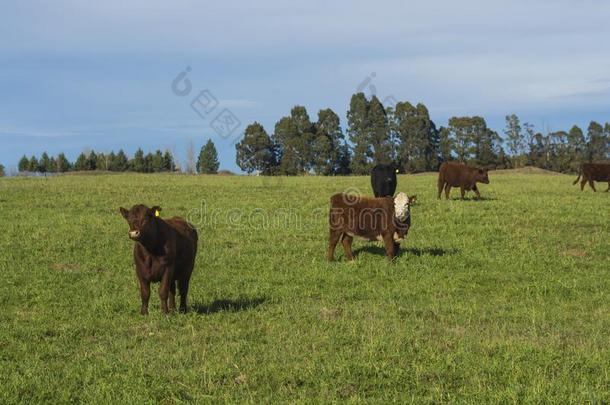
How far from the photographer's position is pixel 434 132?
3538 inches

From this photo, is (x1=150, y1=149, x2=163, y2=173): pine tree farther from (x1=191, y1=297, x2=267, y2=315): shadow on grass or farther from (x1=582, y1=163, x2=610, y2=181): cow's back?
(x1=191, y1=297, x2=267, y2=315): shadow on grass

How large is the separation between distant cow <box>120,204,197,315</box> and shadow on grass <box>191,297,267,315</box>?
1.27 feet

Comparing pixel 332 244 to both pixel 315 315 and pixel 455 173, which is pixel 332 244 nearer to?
pixel 315 315

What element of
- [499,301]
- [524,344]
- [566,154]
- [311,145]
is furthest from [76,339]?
[566,154]

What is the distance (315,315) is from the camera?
10.4 metres

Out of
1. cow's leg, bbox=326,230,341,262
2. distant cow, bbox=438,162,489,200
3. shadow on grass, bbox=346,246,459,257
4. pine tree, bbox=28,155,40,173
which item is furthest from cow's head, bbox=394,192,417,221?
pine tree, bbox=28,155,40,173

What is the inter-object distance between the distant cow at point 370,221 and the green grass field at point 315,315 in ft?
1.69

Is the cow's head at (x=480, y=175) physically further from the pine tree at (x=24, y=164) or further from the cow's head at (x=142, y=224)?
the pine tree at (x=24, y=164)

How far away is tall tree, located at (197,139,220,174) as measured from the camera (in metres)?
90.2

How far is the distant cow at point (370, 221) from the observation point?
49.9 feet

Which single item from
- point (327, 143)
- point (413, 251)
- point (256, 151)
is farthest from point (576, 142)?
point (413, 251)

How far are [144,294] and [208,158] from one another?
8210cm

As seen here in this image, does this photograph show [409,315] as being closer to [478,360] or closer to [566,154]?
[478,360]

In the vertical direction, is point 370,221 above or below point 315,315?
above
